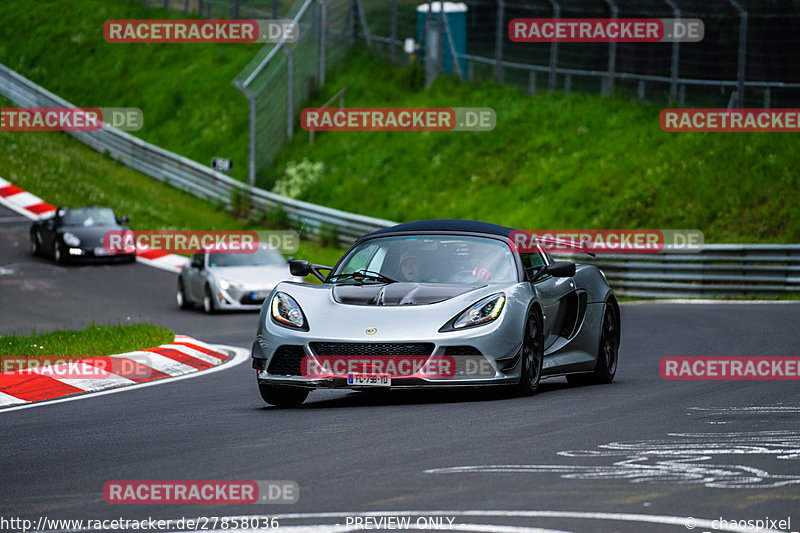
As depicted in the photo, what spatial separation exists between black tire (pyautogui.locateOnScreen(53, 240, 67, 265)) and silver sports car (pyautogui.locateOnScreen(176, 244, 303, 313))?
16.0 ft

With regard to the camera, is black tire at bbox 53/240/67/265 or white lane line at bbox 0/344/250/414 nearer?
white lane line at bbox 0/344/250/414

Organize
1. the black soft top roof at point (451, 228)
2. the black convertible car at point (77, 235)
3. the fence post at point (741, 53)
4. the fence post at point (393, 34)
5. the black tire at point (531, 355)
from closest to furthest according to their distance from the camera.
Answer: the black tire at point (531, 355)
the black soft top roof at point (451, 228)
the fence post at point (741, 53)
the black convertible car at point (77, 235)
the fence post at point (393, 34)

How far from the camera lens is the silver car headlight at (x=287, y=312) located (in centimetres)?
966

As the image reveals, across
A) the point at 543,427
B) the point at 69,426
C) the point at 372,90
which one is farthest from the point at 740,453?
the point at 372,90

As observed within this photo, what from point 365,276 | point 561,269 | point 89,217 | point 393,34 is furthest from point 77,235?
point 561,269

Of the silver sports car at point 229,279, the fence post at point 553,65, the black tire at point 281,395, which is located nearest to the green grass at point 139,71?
the fence post at point 553,65

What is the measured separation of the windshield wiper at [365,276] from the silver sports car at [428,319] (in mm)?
11

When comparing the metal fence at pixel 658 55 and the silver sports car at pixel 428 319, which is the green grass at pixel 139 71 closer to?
the metal fence at pixel 658 55

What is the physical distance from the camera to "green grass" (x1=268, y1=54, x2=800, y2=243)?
87.7 feet

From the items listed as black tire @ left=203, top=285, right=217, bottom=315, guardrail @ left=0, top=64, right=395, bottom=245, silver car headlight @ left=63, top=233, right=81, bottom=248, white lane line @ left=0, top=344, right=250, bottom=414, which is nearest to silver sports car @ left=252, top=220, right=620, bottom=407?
white lane line @ left=0, top=344, right=250, bottom=414

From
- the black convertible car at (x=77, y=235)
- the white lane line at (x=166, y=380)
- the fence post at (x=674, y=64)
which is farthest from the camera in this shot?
the fence post at (x=674, y=64)

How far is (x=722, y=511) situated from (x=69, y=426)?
4.88 metres

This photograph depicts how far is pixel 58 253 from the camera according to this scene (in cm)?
2803

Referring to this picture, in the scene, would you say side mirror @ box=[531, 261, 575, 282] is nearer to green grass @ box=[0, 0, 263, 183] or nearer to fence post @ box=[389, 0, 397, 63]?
fence post @ box=[389, 0, 397, 63]
